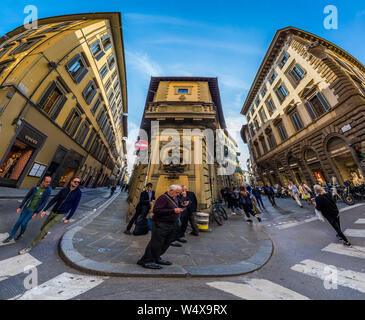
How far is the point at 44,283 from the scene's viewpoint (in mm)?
2207

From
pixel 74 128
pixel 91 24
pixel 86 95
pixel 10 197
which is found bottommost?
pixel 10 197

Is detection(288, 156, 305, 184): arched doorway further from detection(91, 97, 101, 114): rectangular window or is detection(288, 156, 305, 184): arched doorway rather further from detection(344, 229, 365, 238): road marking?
detection(91, 97, 101, 114): rectangular window

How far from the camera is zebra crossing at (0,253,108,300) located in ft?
6.28

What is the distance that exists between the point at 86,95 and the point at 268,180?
2790 centimetres

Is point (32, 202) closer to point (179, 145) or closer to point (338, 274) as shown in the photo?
point (179, 145)

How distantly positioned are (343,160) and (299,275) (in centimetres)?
1448

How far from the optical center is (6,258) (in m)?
2.84

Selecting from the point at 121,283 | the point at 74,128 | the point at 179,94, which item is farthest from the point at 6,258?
the point at 74,128

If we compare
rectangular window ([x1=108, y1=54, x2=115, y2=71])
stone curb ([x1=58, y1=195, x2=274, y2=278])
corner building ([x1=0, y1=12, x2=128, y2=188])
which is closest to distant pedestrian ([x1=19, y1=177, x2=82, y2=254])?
stone curb ([x1=58, y1=195, x2=274, y2=278])

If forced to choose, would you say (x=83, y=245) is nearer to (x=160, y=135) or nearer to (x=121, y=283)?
(x=121, y=283)

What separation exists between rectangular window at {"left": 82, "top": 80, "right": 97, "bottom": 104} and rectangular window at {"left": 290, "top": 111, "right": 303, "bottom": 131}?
78.1 feet

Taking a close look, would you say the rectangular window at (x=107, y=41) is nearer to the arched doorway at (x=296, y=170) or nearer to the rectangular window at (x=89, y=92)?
the rectangular window at (x=89, y=92)

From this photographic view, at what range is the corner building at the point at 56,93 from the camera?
9.44m

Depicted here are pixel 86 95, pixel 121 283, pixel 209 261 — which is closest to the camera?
pixel 121 283
